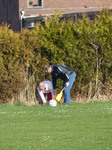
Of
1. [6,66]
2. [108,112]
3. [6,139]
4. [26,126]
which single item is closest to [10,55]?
[6,66]

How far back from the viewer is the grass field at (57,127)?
35.0ft

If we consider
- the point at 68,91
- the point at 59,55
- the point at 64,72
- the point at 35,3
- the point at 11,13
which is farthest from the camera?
the point at 35,3

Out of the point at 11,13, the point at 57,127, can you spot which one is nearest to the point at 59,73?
the point at 57,127

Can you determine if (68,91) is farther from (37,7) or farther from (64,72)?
(37,7)

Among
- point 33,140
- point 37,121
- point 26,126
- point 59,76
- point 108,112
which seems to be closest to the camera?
point 33,140

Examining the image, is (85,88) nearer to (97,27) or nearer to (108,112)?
(97,27)

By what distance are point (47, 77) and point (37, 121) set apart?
265 inches

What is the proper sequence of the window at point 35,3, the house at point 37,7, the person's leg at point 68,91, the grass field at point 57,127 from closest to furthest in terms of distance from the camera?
the grass field at point 57,127
the person's leg at point 68,91
the house at point 37,7
the window at point 35,3

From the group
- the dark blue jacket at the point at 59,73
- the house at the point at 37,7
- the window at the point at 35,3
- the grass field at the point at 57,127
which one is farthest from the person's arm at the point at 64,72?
the window at the point at 35,3

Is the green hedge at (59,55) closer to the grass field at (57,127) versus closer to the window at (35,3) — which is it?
the grass field at (57,127)

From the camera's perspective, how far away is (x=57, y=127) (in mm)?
12867

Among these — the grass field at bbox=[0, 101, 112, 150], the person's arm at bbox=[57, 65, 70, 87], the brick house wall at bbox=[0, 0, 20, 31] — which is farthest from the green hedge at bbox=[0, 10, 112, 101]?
the brick house wall at bbox=[0, 0, 20, 31]

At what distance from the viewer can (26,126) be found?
521 inches

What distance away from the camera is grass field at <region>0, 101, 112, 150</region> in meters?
10.7
